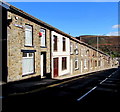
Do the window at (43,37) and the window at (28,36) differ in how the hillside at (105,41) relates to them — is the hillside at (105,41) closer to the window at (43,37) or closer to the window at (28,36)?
the window at (43,37)

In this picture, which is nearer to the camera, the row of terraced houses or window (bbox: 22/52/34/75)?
the row of terraced houses

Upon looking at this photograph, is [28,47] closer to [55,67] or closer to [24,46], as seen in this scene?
[24,46]

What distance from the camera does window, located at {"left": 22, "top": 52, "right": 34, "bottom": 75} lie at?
13474 millimetres

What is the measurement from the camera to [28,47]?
45.1ft

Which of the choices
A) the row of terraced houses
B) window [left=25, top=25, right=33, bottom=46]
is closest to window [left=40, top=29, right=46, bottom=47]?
the row of terraced houses

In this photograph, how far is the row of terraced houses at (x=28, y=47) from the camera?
11570mm

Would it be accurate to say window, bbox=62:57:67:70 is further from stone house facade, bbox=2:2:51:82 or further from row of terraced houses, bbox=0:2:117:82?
stone house facade, bbox=2:2:51:82

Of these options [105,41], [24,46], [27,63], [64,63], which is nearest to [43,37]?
[24,46]

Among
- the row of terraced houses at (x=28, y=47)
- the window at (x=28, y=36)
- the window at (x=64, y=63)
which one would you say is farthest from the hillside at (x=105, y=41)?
the window at (x=28, y=36)

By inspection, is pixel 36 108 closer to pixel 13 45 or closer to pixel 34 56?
pixel 13 45

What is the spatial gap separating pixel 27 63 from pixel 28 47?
1354mm

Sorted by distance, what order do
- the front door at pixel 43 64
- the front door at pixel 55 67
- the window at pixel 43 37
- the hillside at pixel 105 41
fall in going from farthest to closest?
the hillside at pixel 105 41 < the front door at pixel 55 67 < the front door at pixel 43 64 < the window at pixel 43 37

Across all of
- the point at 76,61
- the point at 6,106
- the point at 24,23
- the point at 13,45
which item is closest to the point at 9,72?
the point at 13,45

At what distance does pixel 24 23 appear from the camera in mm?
13359
